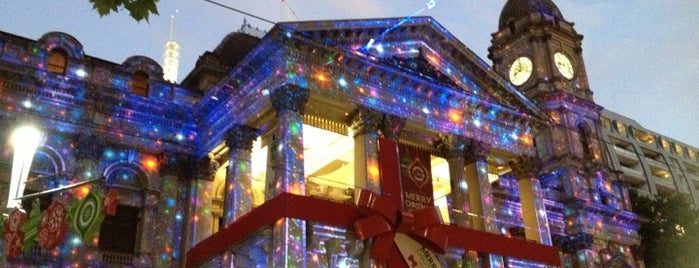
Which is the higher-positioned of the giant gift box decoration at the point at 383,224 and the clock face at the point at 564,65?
the clock face at the point at 564,65

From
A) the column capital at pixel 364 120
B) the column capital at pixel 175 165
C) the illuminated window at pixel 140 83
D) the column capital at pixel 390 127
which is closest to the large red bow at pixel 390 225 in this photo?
the column capital at pixel 364 120

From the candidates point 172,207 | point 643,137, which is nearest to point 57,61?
point 172,207

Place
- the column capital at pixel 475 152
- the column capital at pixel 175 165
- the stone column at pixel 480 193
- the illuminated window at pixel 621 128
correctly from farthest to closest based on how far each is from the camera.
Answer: the illuminated window at pixel 621 128 → the column capital at pixel 475 152 → the column capital at pixel 175 165 → the stone column at pixel 480 193

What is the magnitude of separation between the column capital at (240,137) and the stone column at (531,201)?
1018 cm

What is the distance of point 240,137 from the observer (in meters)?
21.4

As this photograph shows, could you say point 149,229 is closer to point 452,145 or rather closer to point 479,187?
point 452,145

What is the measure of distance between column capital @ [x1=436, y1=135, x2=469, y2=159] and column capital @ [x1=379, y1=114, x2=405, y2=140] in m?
2.29

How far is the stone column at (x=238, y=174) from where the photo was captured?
20359mm

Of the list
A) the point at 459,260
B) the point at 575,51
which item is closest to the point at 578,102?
the point at 575,51

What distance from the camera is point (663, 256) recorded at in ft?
121

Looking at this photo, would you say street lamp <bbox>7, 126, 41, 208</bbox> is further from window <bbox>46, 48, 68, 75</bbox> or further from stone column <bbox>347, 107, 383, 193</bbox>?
stone column <bbox>347, 107, 383, 193</bbox>

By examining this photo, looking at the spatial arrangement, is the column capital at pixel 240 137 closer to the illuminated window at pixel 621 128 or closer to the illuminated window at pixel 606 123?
the illuminated window at pixel 606 123

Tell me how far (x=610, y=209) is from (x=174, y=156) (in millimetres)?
21226

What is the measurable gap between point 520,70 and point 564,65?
2371 millimetres
